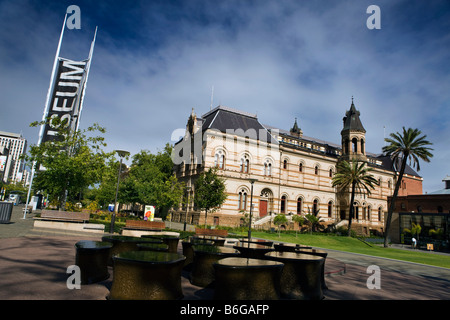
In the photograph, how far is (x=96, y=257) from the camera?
22.3 feet

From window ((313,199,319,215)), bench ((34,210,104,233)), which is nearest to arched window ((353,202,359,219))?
window ((313,199,319,215))

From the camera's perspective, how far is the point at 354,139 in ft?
153

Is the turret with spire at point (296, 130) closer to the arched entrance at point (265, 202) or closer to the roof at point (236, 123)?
the roof at point (236, 123)

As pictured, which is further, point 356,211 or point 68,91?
point 356,211

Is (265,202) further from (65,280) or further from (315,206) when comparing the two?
(65,280)

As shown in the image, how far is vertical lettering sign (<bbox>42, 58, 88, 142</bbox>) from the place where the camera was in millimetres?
27062

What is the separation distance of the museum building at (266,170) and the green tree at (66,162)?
12.7 m

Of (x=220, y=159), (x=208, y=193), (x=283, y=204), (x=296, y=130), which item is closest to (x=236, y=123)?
(x=220, y=159)

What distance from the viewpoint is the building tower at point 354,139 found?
150 feet

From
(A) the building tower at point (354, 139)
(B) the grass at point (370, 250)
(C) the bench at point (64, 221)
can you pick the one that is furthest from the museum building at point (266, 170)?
(C) the bench at point (64, 221)

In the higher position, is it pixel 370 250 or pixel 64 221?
pixel 64 221

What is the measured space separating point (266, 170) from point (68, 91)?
2604 centimetres
